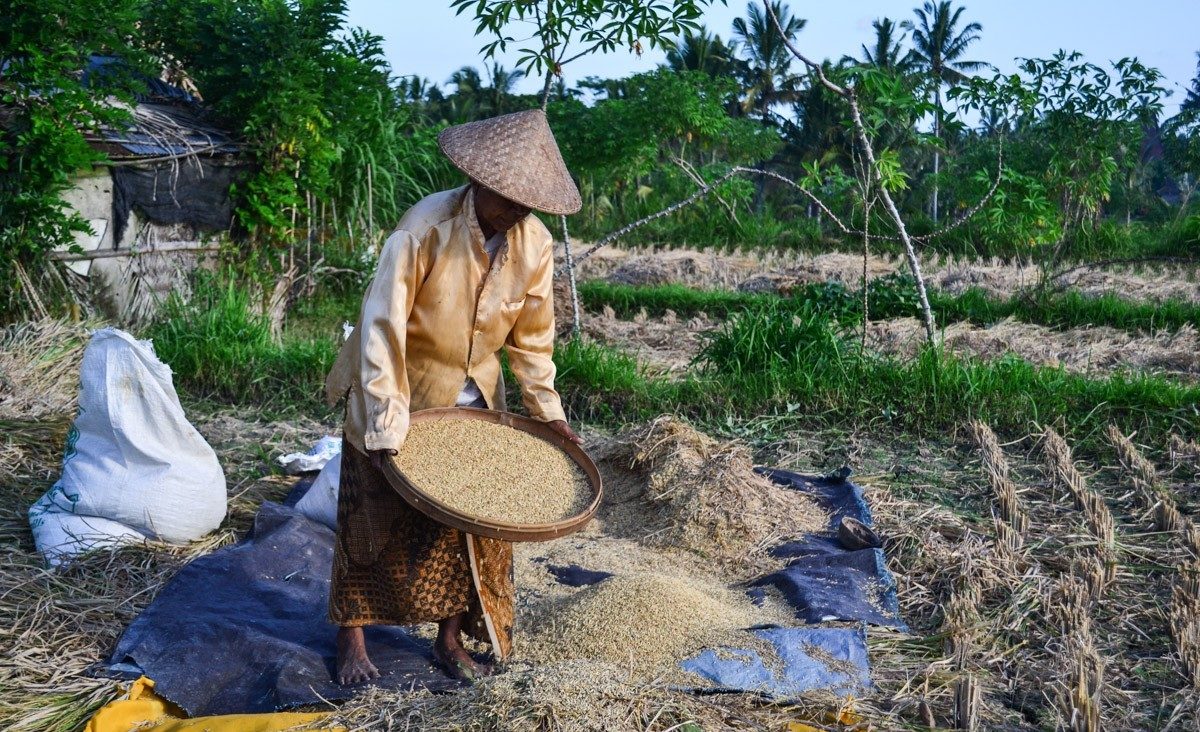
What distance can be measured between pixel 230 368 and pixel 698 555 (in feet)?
10.1

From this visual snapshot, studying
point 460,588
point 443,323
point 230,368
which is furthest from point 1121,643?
point 230,368

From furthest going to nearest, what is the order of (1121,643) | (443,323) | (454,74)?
(454,74)
(1121,643)
(443,323)

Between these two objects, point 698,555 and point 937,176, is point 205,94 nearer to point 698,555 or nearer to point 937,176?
point 698,555

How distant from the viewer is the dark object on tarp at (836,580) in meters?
3.48

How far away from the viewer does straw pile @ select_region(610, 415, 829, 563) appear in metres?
4.13

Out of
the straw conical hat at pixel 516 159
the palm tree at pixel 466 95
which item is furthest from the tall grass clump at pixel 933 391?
the palm tree at pixel 466 95

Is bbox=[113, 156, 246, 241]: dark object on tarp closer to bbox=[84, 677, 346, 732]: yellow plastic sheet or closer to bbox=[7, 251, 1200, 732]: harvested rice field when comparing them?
bbox=[7, 251, 1200, 732]: harvested rice field

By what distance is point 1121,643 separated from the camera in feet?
11.0

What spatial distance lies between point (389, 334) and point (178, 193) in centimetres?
451

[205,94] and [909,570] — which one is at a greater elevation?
[205,94]

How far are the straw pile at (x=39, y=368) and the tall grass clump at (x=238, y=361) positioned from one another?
0.48 meters

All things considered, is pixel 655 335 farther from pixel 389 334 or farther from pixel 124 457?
pixel 389 334

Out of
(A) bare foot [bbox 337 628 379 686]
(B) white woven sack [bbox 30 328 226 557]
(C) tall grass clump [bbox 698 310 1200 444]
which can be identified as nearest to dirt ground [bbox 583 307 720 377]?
(C) tall grass clump [bbox 698 310 1200 444]

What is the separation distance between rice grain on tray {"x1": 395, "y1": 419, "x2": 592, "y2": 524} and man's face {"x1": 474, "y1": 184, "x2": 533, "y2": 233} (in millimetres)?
550
